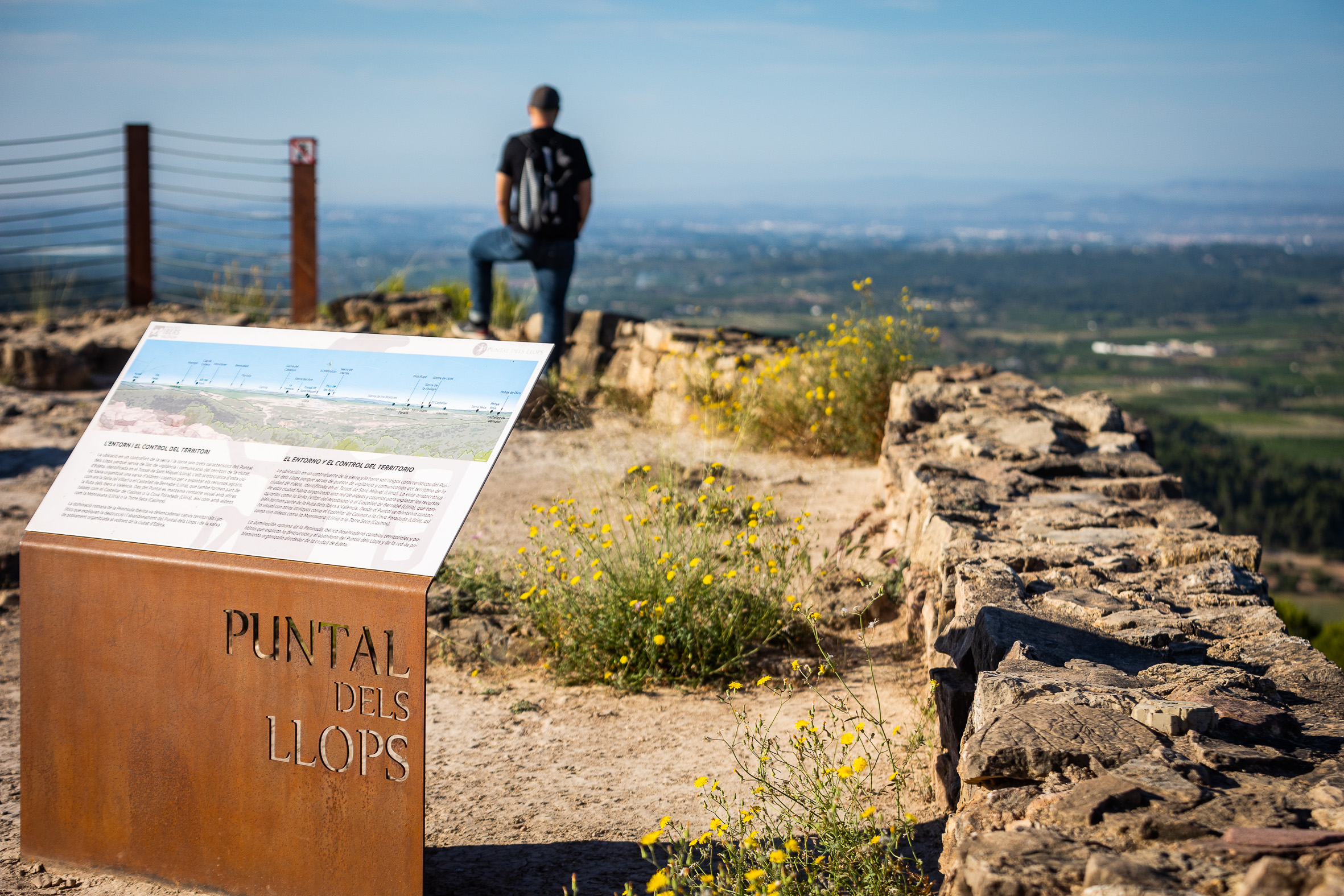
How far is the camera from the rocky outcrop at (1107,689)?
5.24ft

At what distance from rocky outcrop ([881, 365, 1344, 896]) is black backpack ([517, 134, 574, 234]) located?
9.43 feet

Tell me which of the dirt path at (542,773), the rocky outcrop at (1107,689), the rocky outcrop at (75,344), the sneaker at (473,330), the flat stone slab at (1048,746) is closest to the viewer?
the rocky outcrop at (1107,689)

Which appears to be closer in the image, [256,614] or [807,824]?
[256,614]

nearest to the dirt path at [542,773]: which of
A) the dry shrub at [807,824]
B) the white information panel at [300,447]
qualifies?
the dry shrub at [807,824]

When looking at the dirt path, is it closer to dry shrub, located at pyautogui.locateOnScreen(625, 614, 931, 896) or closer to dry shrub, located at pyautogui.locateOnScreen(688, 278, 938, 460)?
dry shrub, located at pyautogui.locateOnScreen(625, 614, 931, 896)

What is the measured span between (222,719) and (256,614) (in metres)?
0.27

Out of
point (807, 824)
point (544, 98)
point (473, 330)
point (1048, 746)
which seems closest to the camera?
point (1048, 746)

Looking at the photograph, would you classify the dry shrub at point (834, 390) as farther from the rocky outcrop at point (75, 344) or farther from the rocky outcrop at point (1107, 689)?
the rocky outcrop at point (75, 344)

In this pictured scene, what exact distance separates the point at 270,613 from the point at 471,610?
2.17 metres

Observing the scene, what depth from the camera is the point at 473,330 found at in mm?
7477

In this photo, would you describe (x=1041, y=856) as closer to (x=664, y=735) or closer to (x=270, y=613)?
(x=270, y=613)

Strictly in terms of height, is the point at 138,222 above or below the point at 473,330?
above

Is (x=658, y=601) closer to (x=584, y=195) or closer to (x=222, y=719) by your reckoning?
(x=222, y=719)

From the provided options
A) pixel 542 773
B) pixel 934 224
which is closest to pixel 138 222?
pixel 542 773
